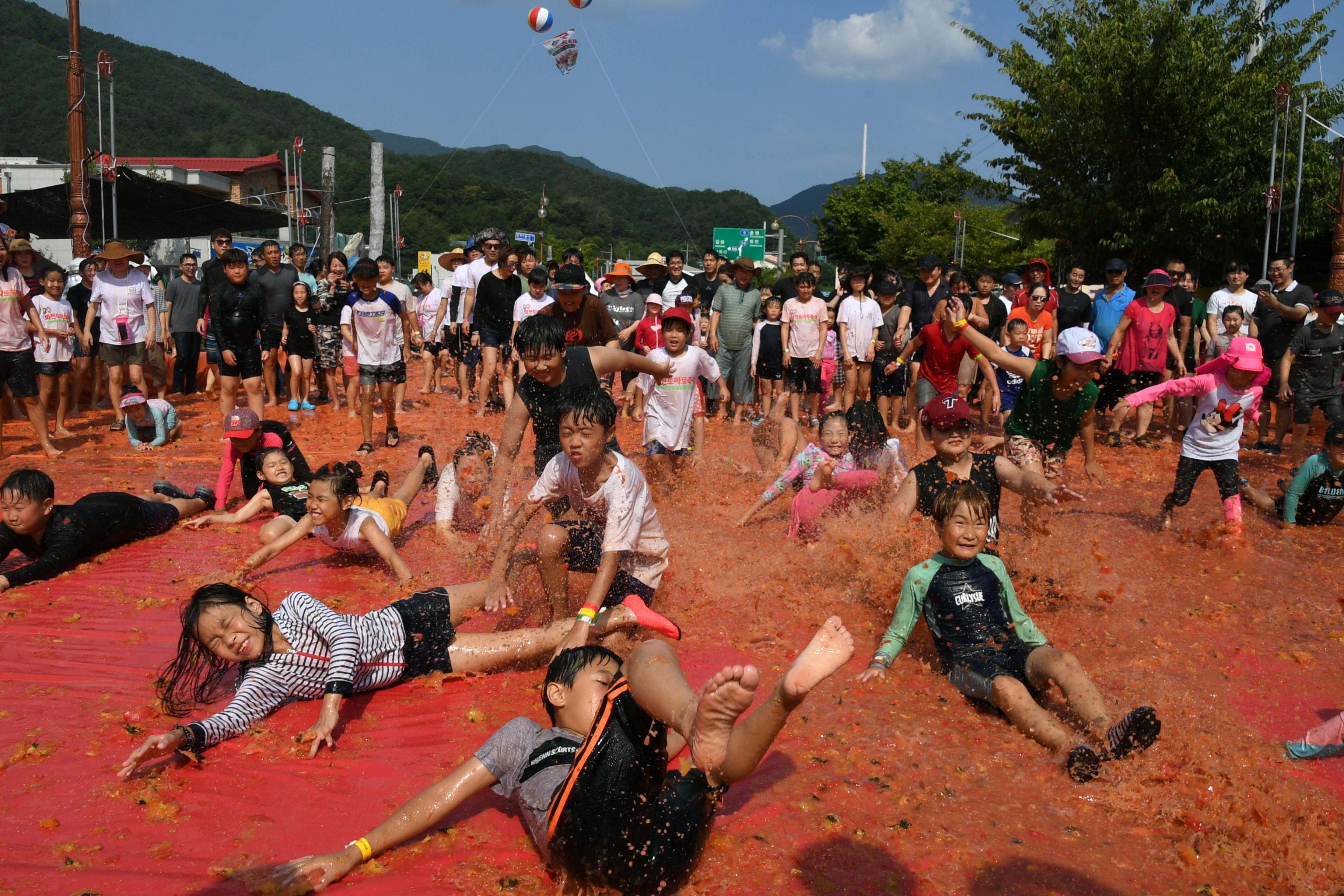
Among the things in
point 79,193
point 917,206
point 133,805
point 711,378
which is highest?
point 917,206

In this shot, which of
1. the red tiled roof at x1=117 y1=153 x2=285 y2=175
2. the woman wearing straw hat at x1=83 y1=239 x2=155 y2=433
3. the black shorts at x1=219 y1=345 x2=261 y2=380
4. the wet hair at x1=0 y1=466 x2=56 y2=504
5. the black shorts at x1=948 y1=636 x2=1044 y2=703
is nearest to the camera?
the black shorts at x1=948 y1=636 x2=1044 y2=703

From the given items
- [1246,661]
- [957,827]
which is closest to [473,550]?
[957,827]

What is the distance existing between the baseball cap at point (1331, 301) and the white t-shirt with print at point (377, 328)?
941cm

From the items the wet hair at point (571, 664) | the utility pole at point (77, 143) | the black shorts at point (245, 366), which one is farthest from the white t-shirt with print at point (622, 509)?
the utility pole at point (77, 143)

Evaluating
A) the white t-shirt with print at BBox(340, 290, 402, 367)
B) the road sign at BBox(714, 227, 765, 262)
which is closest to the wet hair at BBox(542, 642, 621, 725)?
the white t-shirt with print at BBox(340, 290, 402, 367)

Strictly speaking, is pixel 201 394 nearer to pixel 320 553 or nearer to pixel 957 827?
pixel 320 553

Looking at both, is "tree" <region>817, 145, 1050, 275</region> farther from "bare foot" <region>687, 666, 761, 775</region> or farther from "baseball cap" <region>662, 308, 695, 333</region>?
"bare foot" <region>687, 666, 761, 775</region>

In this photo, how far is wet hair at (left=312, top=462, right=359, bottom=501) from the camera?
6.03 m

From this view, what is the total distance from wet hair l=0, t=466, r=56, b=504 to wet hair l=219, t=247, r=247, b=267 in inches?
178

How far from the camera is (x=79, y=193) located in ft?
47.3

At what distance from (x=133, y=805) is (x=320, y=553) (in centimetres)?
332

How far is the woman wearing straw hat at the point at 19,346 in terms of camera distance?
9242 millimetres

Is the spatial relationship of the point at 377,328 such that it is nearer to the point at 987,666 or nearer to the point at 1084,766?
the point at 987,666

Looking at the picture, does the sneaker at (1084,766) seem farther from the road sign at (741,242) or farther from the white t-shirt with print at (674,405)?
the road sign at (741,242)
